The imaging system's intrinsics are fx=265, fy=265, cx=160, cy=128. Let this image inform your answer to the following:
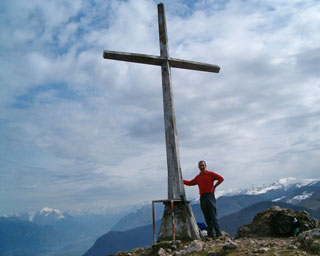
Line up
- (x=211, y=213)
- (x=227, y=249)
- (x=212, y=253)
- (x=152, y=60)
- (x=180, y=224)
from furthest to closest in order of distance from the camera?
(x=152, y=60) → (x=211, y=213) → (x=180, y=224) → (x=227, y=249) → (x=212, y=253)

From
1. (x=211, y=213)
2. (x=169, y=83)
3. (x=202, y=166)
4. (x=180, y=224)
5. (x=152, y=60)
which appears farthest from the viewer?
(x=152, y=60)

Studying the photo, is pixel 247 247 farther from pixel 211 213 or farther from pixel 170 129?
pixel 170 129

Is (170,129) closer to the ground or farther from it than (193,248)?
farther from it

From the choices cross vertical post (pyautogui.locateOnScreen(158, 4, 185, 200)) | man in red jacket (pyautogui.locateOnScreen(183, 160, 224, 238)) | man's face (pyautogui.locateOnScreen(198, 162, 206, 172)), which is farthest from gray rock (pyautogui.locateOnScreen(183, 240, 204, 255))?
man's face (pyautogui.locateOnScreen(198, 162, 206, 172))

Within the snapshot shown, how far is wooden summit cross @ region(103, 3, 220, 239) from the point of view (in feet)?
31.6

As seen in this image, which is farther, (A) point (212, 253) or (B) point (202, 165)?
(B) point (202, 165)

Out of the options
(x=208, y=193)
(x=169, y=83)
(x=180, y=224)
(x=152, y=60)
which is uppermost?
(x=152, y=60)

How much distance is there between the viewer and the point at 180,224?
30.1 feet

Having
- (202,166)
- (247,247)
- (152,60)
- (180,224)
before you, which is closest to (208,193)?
(202,166)

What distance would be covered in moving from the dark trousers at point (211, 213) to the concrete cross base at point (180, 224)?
103cm

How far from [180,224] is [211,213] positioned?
1553 mm

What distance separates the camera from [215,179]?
34.5 feet

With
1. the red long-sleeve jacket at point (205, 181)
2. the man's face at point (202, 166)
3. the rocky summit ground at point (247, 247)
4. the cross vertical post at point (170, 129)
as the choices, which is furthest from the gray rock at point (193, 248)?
the man's face at point (202, 166)

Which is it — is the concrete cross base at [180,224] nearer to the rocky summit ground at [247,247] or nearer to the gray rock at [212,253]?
the rocky summit ground at [247,247]
